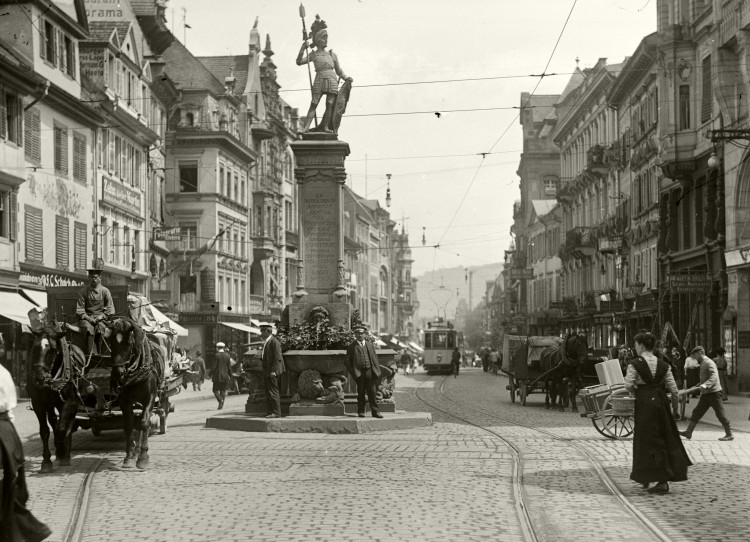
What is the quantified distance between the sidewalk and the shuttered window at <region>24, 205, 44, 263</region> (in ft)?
66.0

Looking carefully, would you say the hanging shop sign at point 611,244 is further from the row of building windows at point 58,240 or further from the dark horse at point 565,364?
the dark horse at point 565,364

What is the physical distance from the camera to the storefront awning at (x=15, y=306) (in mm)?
31875

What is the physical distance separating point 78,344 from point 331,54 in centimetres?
1014

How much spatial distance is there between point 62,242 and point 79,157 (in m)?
3.83

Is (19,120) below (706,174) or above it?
above

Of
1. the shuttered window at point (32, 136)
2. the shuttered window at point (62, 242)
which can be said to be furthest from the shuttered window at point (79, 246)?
the shuttered window at point (32, 136)

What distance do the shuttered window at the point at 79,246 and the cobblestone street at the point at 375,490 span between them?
2172 cm

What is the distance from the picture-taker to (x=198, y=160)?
64.4m

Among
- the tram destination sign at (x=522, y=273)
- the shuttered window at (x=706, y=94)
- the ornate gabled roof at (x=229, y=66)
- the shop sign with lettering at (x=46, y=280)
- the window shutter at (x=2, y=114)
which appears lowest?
the shop sign with lettering at (x=46, y=280)

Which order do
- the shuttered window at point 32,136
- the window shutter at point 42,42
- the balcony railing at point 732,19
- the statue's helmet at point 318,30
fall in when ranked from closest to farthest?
the statue's helmet at point 318,30, the balcony railing at point 732,19, the shuttered window at point 32,136, the window shutter at point 42,42

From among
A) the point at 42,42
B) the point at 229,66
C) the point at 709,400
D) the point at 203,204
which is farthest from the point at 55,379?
the point at 229,66

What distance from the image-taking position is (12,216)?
Answer: 35.0 m

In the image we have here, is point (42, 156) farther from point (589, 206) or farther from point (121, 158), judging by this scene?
point (589, 206)

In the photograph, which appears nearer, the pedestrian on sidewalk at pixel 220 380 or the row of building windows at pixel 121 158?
the pedestrian on sidewalk at pixel 220 380
